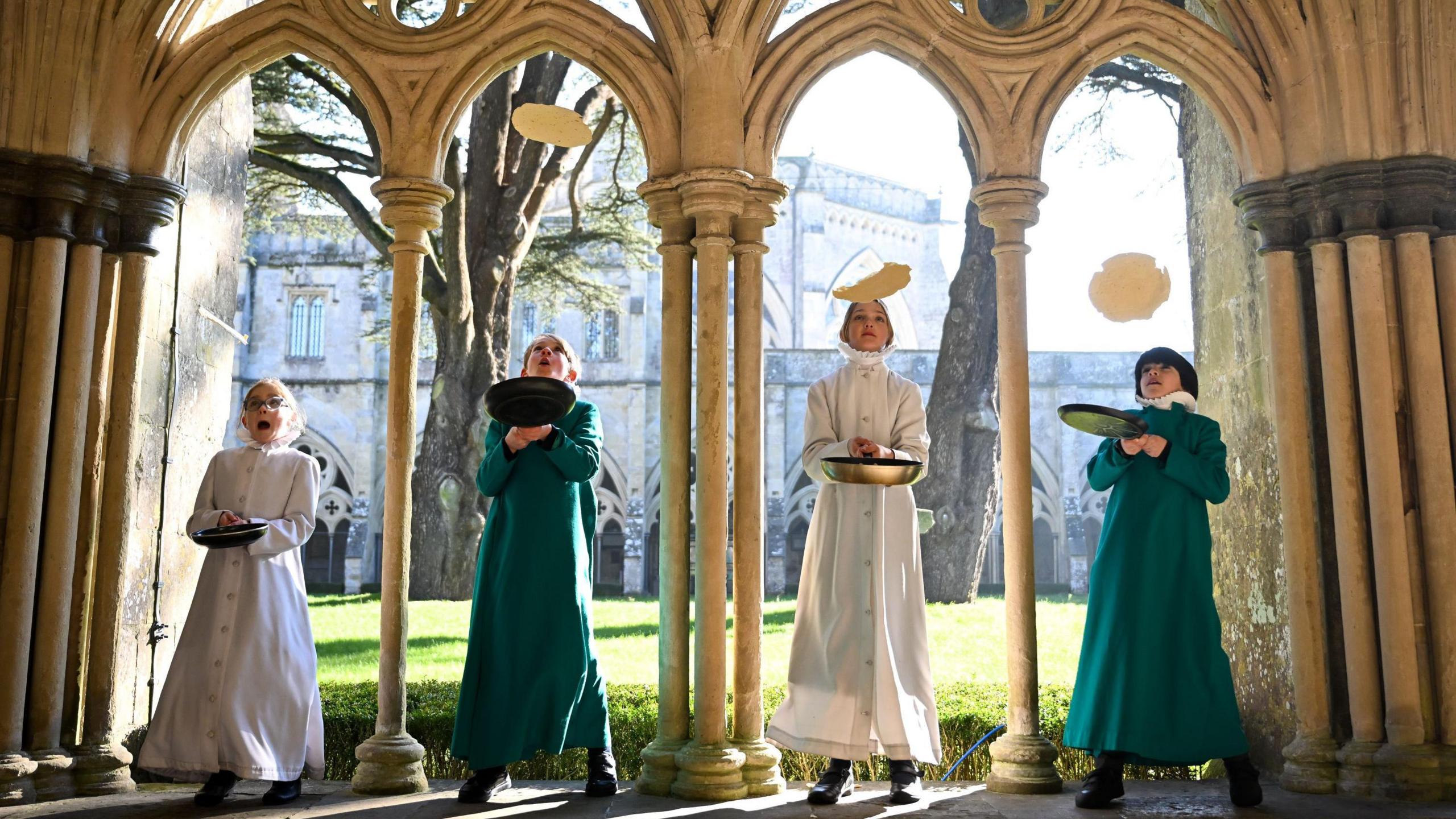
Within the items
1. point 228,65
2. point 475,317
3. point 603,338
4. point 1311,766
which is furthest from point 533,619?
point 603,338

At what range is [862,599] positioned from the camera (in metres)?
4.36

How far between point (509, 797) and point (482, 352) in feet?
28.1

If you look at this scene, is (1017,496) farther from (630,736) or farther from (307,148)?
(307,148)

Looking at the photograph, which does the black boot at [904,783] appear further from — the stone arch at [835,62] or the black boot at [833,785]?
the stone arch at [835,62]

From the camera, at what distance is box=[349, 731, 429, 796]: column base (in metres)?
4.46

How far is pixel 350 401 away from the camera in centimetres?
2780

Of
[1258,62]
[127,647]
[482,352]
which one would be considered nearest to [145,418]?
[127,647]

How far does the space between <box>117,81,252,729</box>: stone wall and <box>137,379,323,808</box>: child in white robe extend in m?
0.76

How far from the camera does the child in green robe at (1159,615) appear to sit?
416 centimetres

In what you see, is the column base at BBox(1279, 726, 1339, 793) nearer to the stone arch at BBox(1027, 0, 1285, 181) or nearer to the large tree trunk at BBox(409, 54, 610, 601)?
the stone arch at BBox(1027, 0, 1285, 181)

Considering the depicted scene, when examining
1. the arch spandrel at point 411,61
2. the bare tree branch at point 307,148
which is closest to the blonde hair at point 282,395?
the arch spandrel at point 411,61

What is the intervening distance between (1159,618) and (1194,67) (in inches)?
93.7

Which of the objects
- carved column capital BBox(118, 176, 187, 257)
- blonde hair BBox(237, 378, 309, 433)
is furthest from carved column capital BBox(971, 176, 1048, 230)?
carved column capital BBox(118, 176, 187, 257)

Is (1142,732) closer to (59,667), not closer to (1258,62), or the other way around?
(1258,62)
